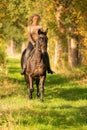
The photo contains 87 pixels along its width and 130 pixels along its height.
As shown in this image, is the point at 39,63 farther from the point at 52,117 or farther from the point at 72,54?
the point at 72,54

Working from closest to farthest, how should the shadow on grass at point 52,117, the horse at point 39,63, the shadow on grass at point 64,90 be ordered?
the shadow on grass at point 52,117 < the horse at point 39,63 < the shadow on grass at point 64,90

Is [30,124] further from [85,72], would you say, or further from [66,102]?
[85,72]

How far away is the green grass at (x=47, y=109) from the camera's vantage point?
38.4ft

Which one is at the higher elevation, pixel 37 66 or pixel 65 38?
pixel 37 66

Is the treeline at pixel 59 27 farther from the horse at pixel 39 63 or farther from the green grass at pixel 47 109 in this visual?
the horse at pixel 39 63

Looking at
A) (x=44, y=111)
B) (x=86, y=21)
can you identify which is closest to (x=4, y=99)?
(x=44, y=111)

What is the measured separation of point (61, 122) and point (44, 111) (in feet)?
6.39

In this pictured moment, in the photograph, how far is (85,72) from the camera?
29484mm

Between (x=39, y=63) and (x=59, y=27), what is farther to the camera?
(x=59, y=27)

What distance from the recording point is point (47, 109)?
14.8 m

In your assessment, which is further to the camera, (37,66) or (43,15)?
(43,15)

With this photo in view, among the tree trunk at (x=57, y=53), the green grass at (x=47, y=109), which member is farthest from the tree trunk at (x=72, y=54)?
the green grass at (x=47, y=109)

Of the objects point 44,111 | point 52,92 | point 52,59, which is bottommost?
point 52,59

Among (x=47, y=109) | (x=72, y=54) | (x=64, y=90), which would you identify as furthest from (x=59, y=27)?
(x=47, y=109)
